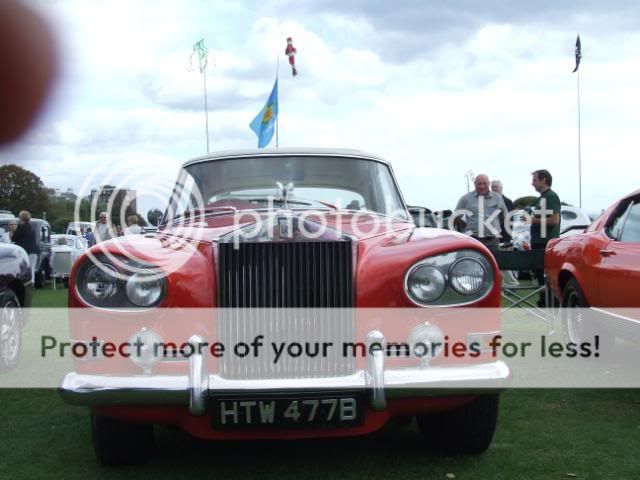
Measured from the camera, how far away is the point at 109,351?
3188 mm

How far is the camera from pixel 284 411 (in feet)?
9.93

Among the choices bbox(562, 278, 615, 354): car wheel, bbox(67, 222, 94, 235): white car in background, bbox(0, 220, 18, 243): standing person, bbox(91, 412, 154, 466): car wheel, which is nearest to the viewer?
bbox(91, 412, 154, 466): car wheel

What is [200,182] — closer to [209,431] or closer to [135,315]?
[135,315]

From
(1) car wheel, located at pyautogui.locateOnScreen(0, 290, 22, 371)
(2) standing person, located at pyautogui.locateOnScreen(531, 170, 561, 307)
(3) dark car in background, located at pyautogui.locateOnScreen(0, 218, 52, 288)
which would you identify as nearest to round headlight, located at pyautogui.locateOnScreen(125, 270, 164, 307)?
(1) car wheel, located at pyautogui.locateOnScreen(0, 290, 22, 371)

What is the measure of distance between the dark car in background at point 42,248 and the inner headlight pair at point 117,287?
13074 mm

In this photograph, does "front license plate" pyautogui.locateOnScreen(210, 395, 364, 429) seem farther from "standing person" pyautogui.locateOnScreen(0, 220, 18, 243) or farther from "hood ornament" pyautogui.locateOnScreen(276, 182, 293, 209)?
"standing person" pyautogui.locateOnScreen(0, 220, 18, 243)

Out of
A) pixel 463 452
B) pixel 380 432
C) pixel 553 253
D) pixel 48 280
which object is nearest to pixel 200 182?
pixel 380 432

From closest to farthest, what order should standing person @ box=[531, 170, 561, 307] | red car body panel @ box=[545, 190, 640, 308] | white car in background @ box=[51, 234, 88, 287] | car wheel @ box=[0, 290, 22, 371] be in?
red car body panel @ box=[545, 190, 640, 308]
car wheel @ box=[0, 290, 22, 371]
standing person @ box=[531, 170, 561, 307]
white car in background @ box=[51, 234, 88, 287]

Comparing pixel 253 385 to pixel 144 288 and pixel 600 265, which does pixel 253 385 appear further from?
pixel 600 265

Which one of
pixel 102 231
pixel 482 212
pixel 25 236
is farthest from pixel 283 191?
pixel 25 236

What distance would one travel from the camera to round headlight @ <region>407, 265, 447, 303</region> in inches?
129

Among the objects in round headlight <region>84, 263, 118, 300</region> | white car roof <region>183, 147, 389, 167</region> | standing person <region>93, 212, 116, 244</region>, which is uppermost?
white car roof <region>183, 147, 389, 167</region>

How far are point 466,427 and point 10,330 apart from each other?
4083 millimetres

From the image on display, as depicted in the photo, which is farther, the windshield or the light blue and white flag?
the light blue and white flag
